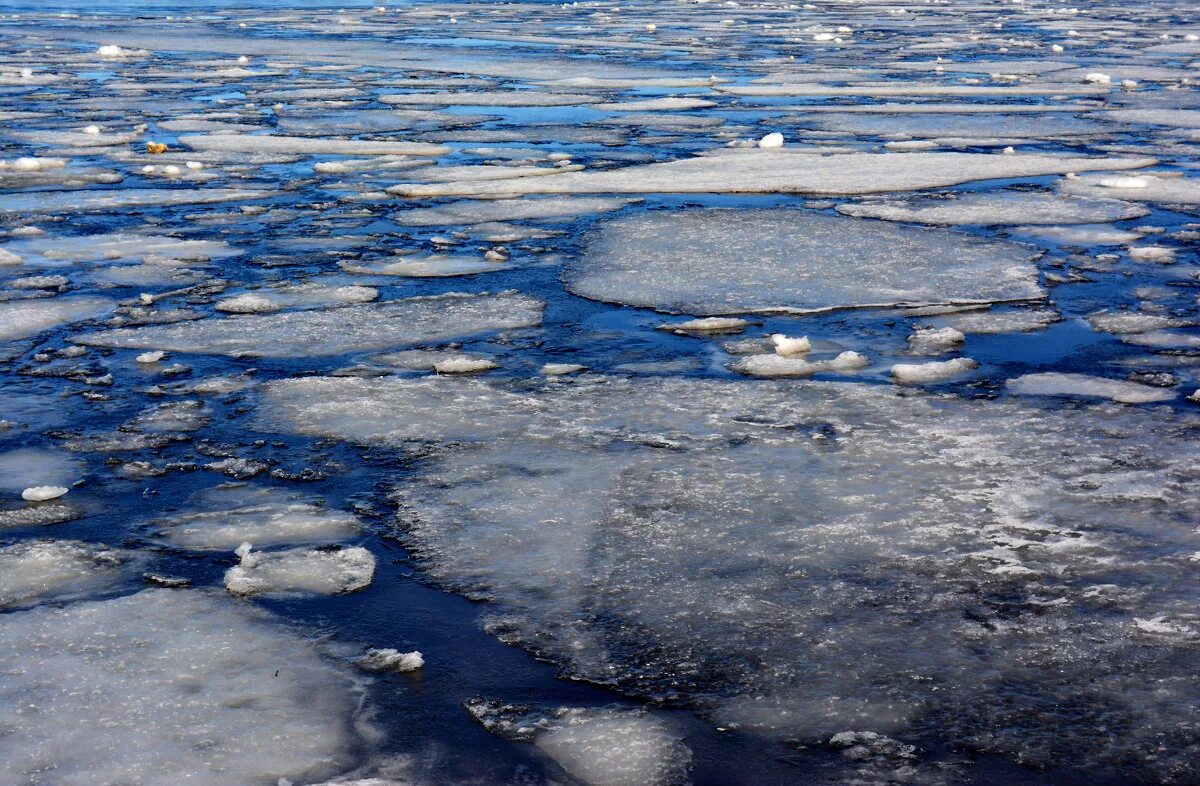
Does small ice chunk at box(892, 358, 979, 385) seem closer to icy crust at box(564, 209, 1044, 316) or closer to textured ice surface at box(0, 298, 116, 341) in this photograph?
icy crust at box(564, 209, 1044, 316)

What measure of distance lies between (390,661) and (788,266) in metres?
3.21

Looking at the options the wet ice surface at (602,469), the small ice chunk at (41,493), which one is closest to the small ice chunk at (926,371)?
the wet ice surface at (602,469)

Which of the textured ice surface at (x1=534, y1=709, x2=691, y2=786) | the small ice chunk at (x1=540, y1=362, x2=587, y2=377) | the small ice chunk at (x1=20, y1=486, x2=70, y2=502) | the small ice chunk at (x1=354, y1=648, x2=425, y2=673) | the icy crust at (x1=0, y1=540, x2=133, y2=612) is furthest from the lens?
the small ice chunk at (x1=540, y1=362, x2=587, y2=377)

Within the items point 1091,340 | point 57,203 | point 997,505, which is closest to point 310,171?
point 57,203

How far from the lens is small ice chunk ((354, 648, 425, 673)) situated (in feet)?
7.97

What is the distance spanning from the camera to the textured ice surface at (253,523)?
2.97 metres

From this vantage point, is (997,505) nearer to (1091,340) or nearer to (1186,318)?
(1091,340)

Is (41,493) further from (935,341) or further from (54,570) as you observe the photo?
(935,341)

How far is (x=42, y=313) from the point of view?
4812mm

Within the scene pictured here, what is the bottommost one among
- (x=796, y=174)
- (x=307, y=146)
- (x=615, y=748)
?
(x=615, y=748)

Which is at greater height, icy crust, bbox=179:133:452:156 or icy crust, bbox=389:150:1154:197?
icy crust, bbox=179:133:452:156

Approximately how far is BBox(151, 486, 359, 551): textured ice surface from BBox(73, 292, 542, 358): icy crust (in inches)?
47.8

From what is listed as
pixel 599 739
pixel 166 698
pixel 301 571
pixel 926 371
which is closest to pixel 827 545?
pixel 599 739

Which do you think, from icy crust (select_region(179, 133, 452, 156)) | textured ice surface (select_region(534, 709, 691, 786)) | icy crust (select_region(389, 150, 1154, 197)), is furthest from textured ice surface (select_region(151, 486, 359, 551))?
icy crust (select_region(179, 133, 452, 156))
